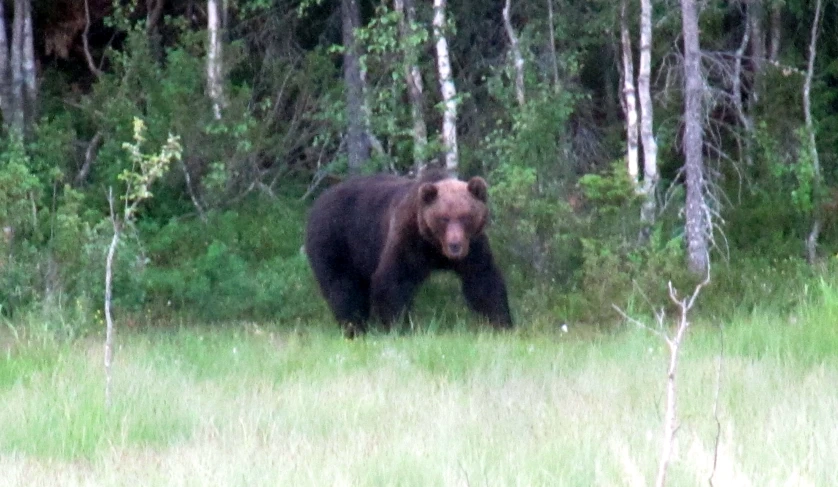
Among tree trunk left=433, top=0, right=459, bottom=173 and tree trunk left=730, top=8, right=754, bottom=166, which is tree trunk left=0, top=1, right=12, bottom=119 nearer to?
tree trunk left=433, top=0, right=459, bottom=173

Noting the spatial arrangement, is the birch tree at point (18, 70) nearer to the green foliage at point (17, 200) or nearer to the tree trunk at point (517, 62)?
the green foliage at point (17, 200)

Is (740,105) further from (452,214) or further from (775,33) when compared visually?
(452,214)

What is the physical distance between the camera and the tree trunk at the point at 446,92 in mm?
14133

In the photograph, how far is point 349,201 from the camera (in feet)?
39.3

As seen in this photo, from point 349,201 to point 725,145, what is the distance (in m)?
5.67

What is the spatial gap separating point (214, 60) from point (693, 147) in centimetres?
621

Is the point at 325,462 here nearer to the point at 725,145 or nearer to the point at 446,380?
the point at 446,380

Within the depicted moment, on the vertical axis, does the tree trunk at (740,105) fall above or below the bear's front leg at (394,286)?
above

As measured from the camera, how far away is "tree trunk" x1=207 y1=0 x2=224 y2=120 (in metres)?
15.3

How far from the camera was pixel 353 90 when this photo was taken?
15.6 m

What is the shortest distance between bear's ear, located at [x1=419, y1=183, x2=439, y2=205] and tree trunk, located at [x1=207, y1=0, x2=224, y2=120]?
5.16 meters

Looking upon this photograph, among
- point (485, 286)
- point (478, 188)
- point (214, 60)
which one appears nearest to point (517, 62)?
point (214, 60)

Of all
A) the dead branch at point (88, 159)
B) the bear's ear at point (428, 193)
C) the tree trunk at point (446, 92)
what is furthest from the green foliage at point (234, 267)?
the bear's ear at point (428, 193)

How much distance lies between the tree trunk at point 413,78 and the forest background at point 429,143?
38 millimetres
